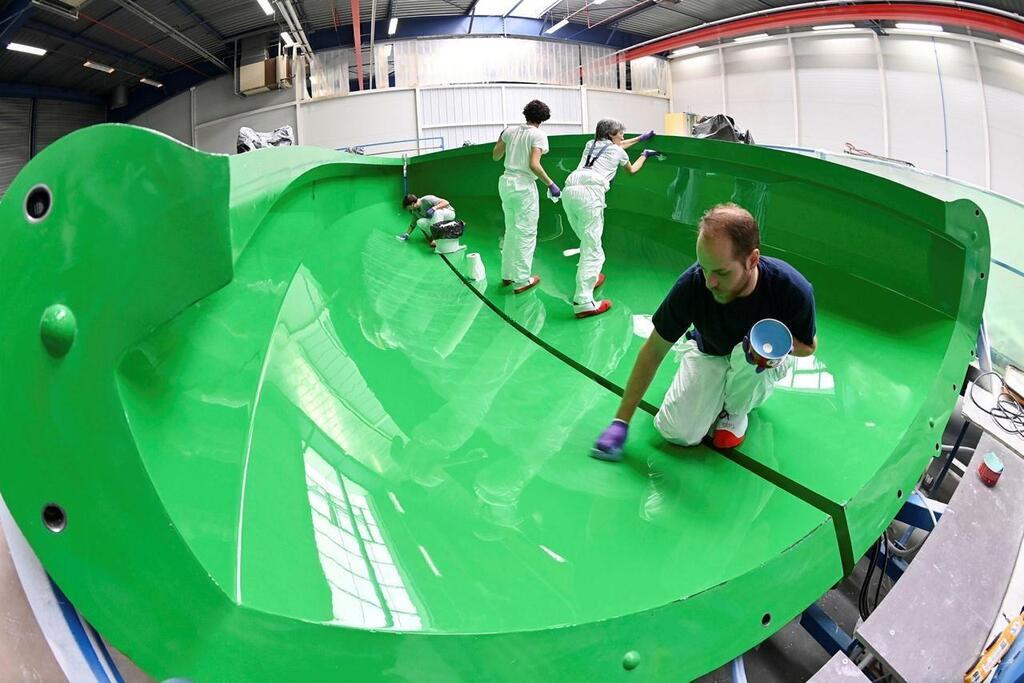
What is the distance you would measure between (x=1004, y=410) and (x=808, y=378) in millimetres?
631

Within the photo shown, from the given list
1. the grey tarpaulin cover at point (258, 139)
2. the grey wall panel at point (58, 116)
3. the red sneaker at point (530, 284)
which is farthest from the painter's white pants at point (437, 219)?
the grey wall panel at point (58, 116)

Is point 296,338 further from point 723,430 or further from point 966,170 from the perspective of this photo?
point 966,170

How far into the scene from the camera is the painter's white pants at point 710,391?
139cm

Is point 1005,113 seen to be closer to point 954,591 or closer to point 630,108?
point 954,591

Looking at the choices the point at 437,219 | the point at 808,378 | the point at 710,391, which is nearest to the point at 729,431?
the point at 710,391

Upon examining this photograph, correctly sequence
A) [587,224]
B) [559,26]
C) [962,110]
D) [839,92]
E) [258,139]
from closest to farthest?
[587,224] → [258,139] → [962,110] → [839,92] → [559,26]

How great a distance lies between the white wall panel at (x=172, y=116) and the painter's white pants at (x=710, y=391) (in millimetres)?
9729

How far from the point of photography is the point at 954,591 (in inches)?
43.0

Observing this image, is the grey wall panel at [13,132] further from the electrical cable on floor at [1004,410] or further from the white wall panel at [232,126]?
the electrical cable on floor at [1004,410]

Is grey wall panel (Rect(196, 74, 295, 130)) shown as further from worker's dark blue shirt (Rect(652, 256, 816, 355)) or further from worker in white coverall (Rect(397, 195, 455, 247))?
worker's dark blue shirt (Rect(652, 256, 816, 355))

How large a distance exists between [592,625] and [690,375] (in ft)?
2.60

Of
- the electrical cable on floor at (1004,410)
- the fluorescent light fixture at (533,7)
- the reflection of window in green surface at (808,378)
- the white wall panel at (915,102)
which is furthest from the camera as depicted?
the fluorescent light fixture at (533,7)

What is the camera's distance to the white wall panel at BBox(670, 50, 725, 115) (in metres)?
9.01

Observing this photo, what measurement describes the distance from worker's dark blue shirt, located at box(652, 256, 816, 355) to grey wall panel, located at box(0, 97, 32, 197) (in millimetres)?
8820
